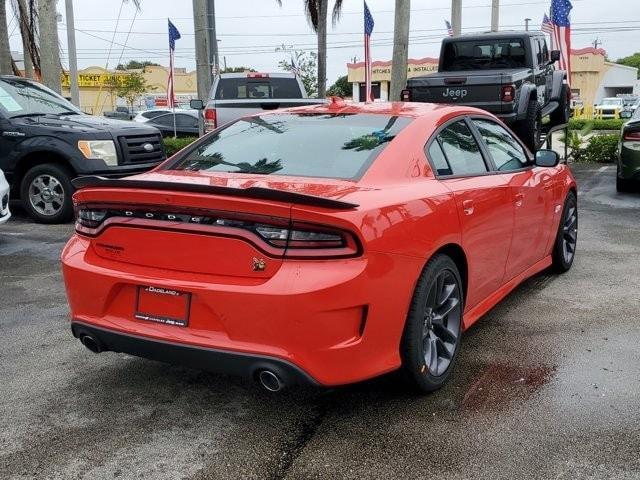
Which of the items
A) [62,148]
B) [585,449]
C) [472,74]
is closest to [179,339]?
[585,449]

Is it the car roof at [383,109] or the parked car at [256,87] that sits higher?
the parked car at [256,87]

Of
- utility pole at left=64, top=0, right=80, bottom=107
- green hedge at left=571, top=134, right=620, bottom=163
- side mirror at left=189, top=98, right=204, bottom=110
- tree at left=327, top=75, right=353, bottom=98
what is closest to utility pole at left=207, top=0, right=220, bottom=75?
side mirror at left=189, top=98, right=204, bottom=110

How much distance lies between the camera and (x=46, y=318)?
206 inches

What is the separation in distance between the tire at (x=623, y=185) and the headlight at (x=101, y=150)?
25.0 ft

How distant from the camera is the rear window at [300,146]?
12.8 feet

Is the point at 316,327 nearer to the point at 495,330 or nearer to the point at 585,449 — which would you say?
the point at 585,449

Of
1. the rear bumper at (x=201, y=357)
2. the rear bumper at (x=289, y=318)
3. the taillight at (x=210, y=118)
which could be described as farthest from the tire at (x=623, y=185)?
the rear bumper at (x=201, y=357)

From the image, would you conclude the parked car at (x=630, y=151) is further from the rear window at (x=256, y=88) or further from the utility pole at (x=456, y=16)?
the utility pole at (x=456, y=16)

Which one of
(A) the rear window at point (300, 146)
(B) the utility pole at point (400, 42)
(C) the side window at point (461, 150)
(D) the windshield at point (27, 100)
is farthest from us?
(B) the utility pole at point (400, 42)

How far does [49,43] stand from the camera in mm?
14031

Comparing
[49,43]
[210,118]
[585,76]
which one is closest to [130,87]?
[585,76]

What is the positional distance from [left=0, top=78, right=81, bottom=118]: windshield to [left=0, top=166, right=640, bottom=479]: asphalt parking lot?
525cm

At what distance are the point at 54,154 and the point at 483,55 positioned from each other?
24.8ft

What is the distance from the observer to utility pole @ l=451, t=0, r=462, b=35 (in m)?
22.8
